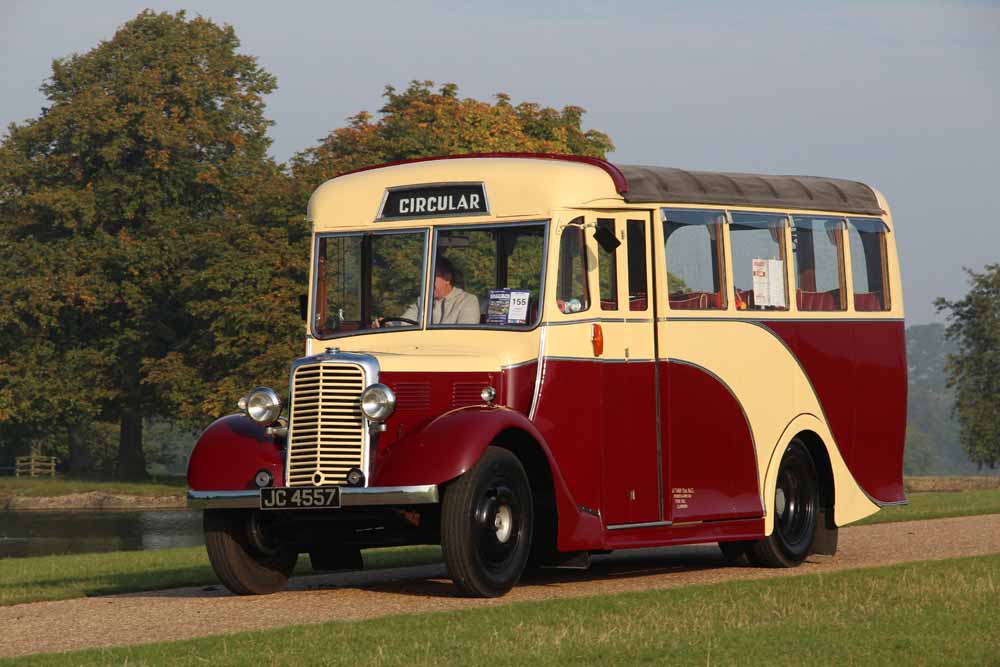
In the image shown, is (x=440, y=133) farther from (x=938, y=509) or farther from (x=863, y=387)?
(x=863, y=387)

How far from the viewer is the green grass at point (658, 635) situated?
8969mm

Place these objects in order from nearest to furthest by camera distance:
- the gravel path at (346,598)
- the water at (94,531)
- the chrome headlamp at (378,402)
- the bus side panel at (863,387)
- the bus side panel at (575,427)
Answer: the gravel path at (346,598) < the chrome headlamp at (378,402) < the bus side panel at (575,427) < the bus side panel at (863,387) < the water at (94,531)

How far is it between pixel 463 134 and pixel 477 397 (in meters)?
38.9

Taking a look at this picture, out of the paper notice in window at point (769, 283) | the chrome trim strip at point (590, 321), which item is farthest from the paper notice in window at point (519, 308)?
the paper notice in window at point (769, 283)

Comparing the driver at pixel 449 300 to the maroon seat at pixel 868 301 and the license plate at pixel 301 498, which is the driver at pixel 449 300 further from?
the maroon seat at pixel 868 301

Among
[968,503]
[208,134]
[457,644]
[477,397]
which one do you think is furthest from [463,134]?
[457,644]

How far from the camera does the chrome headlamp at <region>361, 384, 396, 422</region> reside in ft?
38.9

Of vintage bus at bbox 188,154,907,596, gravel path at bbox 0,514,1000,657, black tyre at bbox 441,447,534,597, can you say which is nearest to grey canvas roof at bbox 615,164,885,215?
vintage bus at bbox 188,154,907,596

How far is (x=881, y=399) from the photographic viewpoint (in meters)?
16.3

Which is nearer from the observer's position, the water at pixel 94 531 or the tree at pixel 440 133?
the water at pixel 94 531

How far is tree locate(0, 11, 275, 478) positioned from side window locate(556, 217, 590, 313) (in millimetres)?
39552

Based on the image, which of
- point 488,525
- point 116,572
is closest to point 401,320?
point 488,525

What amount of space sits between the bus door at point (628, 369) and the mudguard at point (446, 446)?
1083mm

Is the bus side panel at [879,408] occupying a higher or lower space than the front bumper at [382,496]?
higher
